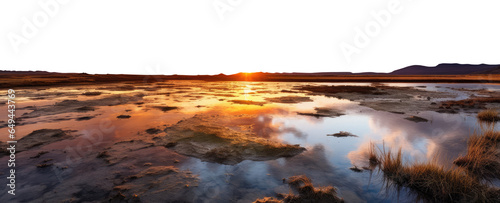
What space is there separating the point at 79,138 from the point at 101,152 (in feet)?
7.66

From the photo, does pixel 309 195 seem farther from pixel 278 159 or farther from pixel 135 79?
pixel 135 79

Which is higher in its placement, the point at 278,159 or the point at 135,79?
the point at 135,79

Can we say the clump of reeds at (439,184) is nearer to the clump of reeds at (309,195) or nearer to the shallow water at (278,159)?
the shallow water at (278,159)

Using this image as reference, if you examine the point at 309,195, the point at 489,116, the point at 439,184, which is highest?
the point at 489,116

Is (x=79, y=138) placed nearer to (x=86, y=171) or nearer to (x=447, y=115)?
(x=86, y=171)

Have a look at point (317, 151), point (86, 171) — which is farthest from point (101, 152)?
point (317, 151)

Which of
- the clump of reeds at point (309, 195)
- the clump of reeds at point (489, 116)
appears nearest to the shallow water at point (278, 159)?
the clump of reeds at point (309, 195)

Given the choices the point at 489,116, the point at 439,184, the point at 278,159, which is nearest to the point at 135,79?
the point at 278,159

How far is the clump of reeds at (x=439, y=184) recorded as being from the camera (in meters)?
3.97

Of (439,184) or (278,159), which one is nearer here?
(439,184)

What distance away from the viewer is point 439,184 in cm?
432

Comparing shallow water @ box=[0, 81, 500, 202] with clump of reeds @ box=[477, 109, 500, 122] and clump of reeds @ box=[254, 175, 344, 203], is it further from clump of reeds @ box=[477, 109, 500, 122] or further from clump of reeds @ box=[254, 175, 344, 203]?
clump of reeds @ box=[477, 109, 500, 122]

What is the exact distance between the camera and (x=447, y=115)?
1263 cm

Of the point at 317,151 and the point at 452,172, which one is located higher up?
the point at 452,172
